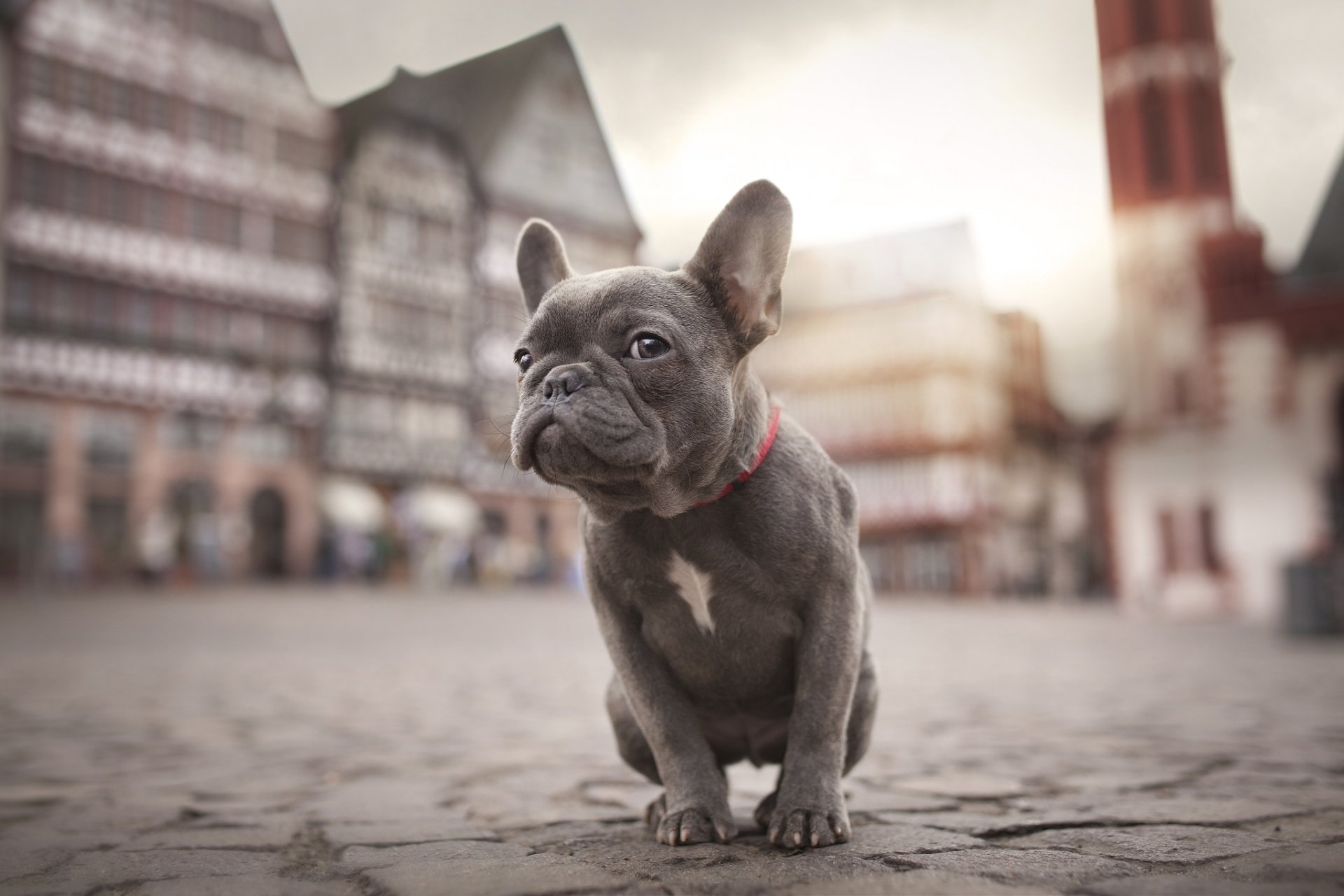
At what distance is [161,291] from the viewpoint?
2888 centimetres

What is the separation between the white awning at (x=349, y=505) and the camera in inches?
1227

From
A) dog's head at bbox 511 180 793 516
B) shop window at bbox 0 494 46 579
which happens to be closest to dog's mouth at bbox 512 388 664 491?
dog's head at bbox 511 180 793 516

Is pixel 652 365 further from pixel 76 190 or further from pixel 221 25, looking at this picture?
pixel 221 25

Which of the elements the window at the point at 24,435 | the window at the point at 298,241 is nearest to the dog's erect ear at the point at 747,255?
the window at the point at 24,435

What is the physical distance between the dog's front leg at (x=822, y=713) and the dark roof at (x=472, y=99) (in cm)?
114

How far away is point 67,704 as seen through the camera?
5.36 meters

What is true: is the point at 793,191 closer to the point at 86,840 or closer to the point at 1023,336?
the point at 86,840

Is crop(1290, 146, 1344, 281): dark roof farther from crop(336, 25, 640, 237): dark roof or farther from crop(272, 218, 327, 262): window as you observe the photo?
crop(272, 218, 327, 262): window

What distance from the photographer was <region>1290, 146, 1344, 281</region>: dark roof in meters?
21.6

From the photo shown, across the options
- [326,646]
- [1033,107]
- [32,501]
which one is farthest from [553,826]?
[32,501]

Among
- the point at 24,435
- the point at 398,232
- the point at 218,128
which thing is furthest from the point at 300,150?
the point at 24,435

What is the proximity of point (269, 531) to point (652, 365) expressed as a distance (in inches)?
1214

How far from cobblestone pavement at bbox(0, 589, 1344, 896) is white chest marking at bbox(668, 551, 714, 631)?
0.44m

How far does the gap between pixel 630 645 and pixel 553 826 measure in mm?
519
